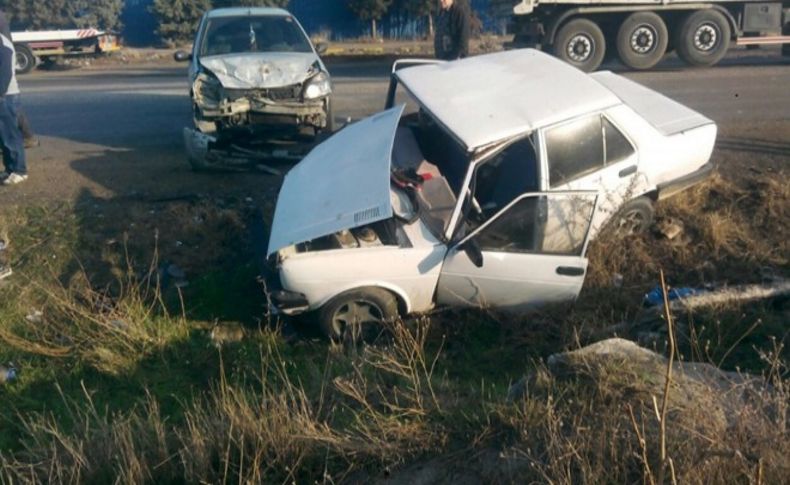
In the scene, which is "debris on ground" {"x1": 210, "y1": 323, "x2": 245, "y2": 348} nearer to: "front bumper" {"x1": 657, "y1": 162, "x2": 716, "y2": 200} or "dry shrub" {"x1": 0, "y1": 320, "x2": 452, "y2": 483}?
"dry shrub" {"x1": 0, "y1": 320, "x2": 452, "y2": 483}

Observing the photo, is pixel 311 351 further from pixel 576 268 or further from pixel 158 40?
pixel 158 40

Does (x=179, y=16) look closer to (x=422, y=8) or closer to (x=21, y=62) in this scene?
(x=422, y=8)

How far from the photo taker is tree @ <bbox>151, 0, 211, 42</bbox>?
94.0 ft

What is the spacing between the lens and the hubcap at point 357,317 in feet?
20.8

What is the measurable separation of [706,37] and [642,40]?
122 centimetres

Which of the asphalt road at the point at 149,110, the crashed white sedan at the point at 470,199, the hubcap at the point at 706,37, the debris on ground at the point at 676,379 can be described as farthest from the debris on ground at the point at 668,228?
the hubcap at the point at 706,37

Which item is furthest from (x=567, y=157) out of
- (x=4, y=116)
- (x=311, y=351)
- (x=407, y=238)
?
(x=4, y=116)

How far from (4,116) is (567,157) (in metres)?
6.07

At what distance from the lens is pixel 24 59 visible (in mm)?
21141

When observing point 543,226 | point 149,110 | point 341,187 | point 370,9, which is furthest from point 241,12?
point 370,9

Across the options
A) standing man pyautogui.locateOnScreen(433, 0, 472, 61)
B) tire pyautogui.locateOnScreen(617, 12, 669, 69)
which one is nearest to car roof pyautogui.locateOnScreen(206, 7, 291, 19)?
standing man pyautogui.locateOnScreen(433, 0, 472, 61)

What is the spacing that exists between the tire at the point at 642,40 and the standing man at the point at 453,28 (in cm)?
670

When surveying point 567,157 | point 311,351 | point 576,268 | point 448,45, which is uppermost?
point 448,45

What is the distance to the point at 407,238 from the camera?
20.7ft
